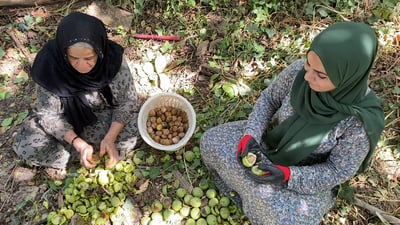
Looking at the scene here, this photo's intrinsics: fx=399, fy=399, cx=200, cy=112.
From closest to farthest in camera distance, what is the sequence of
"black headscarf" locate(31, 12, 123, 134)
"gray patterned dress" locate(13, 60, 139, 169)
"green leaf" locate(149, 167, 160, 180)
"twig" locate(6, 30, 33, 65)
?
"black headscarf" locate(31, 12, 123, 134), "gray patterned dress" locate(13, 60, 139, 169), "green leaf" locate(149, 167, 160, 180), "twig" locate(6, 30, 33, 65)

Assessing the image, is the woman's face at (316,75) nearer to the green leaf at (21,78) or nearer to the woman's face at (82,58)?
the woman's face at (82,58)

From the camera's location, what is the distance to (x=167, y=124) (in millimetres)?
3035

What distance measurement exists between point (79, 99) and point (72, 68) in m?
0.29

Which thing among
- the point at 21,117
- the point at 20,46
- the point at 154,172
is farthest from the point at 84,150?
the point at 20,46

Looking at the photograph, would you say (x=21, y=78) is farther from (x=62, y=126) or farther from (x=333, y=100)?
(x=333, y=100)

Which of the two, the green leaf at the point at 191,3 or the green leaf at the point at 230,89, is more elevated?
the green leaf at the point at 191,3

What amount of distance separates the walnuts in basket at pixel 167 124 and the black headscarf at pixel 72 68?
474 mm

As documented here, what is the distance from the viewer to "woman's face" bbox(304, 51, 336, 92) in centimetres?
186

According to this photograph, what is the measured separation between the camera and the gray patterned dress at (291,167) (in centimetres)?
218

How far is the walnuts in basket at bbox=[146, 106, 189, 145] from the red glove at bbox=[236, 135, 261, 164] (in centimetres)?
Answer: 65

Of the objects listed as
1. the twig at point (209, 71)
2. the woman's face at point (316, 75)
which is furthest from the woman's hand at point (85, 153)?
the woman's face at point (316, 75)

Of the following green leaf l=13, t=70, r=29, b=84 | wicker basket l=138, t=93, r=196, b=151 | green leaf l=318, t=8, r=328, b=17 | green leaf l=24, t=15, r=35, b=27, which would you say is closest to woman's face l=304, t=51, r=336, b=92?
wicker basket l=138, t=93, r=196, b=151

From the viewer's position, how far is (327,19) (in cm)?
356

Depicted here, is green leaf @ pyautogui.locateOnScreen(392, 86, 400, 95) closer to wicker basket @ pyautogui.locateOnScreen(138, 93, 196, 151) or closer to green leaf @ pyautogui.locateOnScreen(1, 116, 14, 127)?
wicker basket @ pyautogui.locateOnScreen(138, 93, 196, 151)
